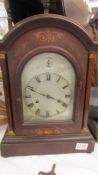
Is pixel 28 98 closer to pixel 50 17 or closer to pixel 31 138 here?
pixel 31 138

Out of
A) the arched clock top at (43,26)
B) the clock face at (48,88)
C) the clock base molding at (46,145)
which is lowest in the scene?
the clock base molding at (46,145)

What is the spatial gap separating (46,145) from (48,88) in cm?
18

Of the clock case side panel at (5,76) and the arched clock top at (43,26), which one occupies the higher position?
the arched clock top at (43,26)

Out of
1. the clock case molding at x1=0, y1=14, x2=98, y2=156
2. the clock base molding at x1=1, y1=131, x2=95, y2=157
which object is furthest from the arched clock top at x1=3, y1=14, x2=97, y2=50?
the clock base molding at x1=1, y1=131, x2=95, y2=157

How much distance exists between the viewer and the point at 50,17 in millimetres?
491

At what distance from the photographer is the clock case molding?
1.66ft

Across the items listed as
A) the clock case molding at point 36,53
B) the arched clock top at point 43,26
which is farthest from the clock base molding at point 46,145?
the arched clock top at point 43,26

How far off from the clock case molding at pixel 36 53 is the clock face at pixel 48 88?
17mm

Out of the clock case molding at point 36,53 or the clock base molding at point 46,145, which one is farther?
the clock base molding at point 46,145

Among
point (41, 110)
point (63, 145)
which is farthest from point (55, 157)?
point (41, 110)

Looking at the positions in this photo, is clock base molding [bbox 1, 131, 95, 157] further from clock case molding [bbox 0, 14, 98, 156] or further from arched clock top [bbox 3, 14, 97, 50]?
arched clock top [bbox 3, 14, 97, 50]

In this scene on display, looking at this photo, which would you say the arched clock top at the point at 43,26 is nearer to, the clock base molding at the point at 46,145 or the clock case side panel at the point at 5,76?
the clock case side panel at the point at 5,76

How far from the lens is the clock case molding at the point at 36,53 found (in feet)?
1.66

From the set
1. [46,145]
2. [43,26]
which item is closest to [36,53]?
[43,26]
